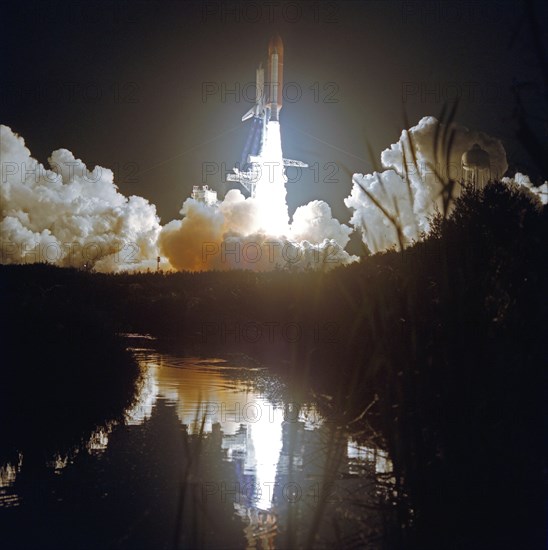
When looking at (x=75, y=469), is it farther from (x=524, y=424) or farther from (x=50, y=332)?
(x=50, y=332)

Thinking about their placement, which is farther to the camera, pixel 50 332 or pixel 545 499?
pixel 50 332

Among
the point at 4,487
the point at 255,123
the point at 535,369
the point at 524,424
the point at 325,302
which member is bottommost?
the point at 4,487

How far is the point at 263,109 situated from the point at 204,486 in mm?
53939

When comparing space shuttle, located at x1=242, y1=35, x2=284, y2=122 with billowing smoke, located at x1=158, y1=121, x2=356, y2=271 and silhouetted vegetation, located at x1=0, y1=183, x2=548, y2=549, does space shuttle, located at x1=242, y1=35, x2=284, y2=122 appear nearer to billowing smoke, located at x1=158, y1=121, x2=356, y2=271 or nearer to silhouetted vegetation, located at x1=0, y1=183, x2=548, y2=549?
billowing smoke, located at x1=158, y1=121, x2=356, y2=271

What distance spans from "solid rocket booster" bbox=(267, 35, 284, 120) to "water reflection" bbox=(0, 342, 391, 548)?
47026 millimetres

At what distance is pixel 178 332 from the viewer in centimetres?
3319

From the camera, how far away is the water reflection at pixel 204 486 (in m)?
6.23

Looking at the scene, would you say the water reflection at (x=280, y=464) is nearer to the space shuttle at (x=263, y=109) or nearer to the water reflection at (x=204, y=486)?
the water reflection at (x=204, y=486)

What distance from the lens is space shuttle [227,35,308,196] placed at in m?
56.0

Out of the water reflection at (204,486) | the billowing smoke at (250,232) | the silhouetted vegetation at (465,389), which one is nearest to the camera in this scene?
the silhouetted vegetation at (465,389)

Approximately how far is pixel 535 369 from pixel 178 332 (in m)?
27.7

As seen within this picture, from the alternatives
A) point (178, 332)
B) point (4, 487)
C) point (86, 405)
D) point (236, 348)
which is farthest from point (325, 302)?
point (4, 487)

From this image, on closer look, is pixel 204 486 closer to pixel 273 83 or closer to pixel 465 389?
pixel 465 389

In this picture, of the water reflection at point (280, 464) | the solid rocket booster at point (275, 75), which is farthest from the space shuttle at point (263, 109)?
the water reflection at point (280, 464)
